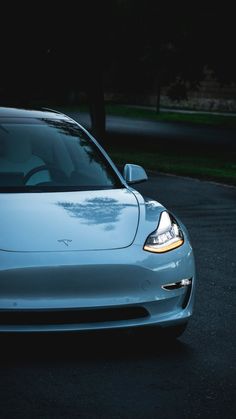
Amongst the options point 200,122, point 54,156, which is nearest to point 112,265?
point 54,156

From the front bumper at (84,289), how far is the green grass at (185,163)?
1186 centimetres

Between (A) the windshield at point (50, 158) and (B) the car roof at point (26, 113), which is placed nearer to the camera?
(A) the windshield at point (50, 158)

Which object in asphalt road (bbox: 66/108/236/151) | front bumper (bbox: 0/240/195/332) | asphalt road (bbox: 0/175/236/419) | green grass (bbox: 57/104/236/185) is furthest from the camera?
asphalt road (bbox: 66/108/236/151)

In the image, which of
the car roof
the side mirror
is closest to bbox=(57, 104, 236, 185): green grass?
the car roof

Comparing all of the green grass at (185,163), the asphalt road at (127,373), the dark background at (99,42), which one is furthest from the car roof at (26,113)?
the dark background at (99,42)

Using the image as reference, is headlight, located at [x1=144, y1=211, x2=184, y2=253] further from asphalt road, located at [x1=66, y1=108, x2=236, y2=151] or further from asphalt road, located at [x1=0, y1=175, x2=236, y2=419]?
asphalt road, located at [x1=66, y1=108, x2=236, y2=151]

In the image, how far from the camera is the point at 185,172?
20016 mm

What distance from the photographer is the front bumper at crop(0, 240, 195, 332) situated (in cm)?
583

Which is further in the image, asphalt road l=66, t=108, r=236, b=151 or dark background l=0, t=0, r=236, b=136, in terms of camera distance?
asphalt road l=66, t=108, r=236, b=151

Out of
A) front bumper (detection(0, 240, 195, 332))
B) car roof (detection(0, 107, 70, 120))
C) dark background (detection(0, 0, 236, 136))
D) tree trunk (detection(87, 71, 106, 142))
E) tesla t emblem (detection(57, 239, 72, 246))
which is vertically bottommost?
tree trunk (detection(87, 71, 106, 142))

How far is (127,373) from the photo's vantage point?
19.1 ft

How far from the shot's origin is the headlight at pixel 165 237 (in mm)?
6277

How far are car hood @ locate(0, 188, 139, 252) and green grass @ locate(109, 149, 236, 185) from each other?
11.3 meters

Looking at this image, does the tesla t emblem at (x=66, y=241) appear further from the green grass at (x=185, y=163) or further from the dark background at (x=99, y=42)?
the dark background at (x=99, y=42)
